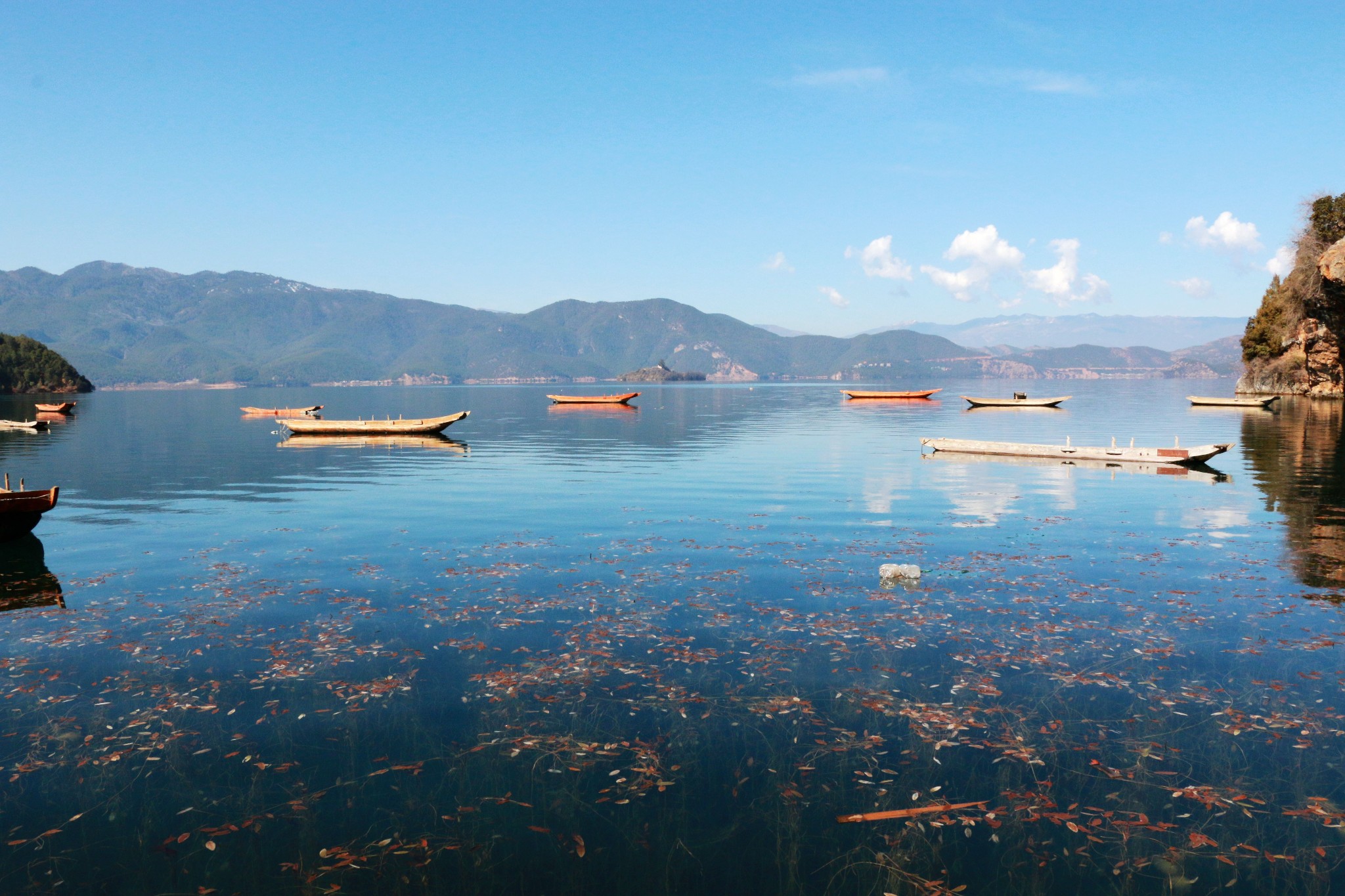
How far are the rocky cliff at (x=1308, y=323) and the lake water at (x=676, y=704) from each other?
3716 inches

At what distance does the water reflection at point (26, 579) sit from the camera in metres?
24.1

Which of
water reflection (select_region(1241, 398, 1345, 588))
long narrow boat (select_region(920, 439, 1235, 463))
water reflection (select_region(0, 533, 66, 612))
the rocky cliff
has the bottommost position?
water reflection (select_region(1241, 398, 1345, 588))

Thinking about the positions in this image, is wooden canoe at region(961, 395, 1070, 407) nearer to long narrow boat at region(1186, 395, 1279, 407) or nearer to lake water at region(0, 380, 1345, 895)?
long narrow boat at region(1186, 395, 1279, 407)

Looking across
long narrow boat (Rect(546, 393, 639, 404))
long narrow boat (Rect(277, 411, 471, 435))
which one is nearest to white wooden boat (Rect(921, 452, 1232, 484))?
long narrow boat (Rect(277, 411, 471, 435))

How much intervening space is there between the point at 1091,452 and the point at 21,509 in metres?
61.3

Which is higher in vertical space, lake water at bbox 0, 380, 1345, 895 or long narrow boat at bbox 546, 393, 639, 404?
long narrow boat at bbox 546, 393, 639, 404

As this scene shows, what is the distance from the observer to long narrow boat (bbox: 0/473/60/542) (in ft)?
104

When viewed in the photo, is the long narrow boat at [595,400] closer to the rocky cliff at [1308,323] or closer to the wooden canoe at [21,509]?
the rocky cliff at [1308,323]

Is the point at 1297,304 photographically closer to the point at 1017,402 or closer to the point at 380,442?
the point at 1017,402

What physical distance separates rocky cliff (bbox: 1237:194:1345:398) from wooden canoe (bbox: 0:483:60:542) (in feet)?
385

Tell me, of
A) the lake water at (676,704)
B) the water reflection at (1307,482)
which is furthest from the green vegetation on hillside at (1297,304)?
the lake water at (676,704)

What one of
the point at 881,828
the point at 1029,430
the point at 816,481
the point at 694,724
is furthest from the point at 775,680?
the point at 1029,430

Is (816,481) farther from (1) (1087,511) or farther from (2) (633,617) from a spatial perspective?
(2) (633,617)

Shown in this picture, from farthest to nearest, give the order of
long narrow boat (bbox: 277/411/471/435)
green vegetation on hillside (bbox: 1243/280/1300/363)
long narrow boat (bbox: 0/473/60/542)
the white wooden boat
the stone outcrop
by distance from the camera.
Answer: green vegetation on hillside (bbox: 1243/280/1300/363), long narrow boat (bbox: 277/411/471/435), the stone outcrop, the white wooden boat, long narrow boat (bbox: 0/473/60/542)
